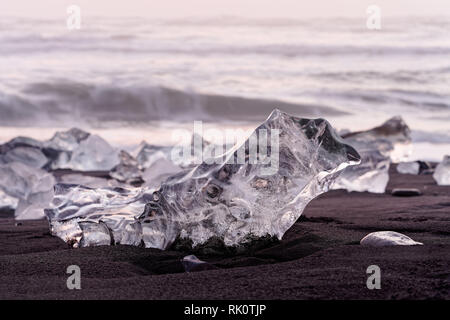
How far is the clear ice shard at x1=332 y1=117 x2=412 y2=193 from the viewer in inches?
250

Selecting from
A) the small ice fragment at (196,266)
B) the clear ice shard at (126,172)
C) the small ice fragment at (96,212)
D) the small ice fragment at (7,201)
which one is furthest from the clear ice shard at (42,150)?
the small ice fragment at (196,266)

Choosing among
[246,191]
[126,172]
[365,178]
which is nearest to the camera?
[246,191]

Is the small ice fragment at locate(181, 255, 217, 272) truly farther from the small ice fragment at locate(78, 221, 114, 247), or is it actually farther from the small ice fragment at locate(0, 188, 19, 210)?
the small ice fragment at locate(0, 188, 19, 210)

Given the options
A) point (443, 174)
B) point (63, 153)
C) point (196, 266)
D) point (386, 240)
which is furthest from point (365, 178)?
point (63, 153)

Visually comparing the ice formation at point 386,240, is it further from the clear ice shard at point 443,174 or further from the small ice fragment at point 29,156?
the small ice fragment at point 29,156

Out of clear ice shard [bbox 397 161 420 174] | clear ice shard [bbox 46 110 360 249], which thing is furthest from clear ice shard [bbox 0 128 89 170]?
clear ice shard [bbox 46 110 360 249]

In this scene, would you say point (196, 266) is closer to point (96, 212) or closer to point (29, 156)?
point (96, 212)

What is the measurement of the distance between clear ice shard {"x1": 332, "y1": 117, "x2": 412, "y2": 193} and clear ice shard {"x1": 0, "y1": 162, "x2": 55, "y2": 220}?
2.66 meters

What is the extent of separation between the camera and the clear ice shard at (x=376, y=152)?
6.36 m

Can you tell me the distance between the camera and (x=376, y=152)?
23.5 ft

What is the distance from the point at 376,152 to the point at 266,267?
15.8ft

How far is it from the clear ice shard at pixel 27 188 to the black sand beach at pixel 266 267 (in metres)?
0.87
